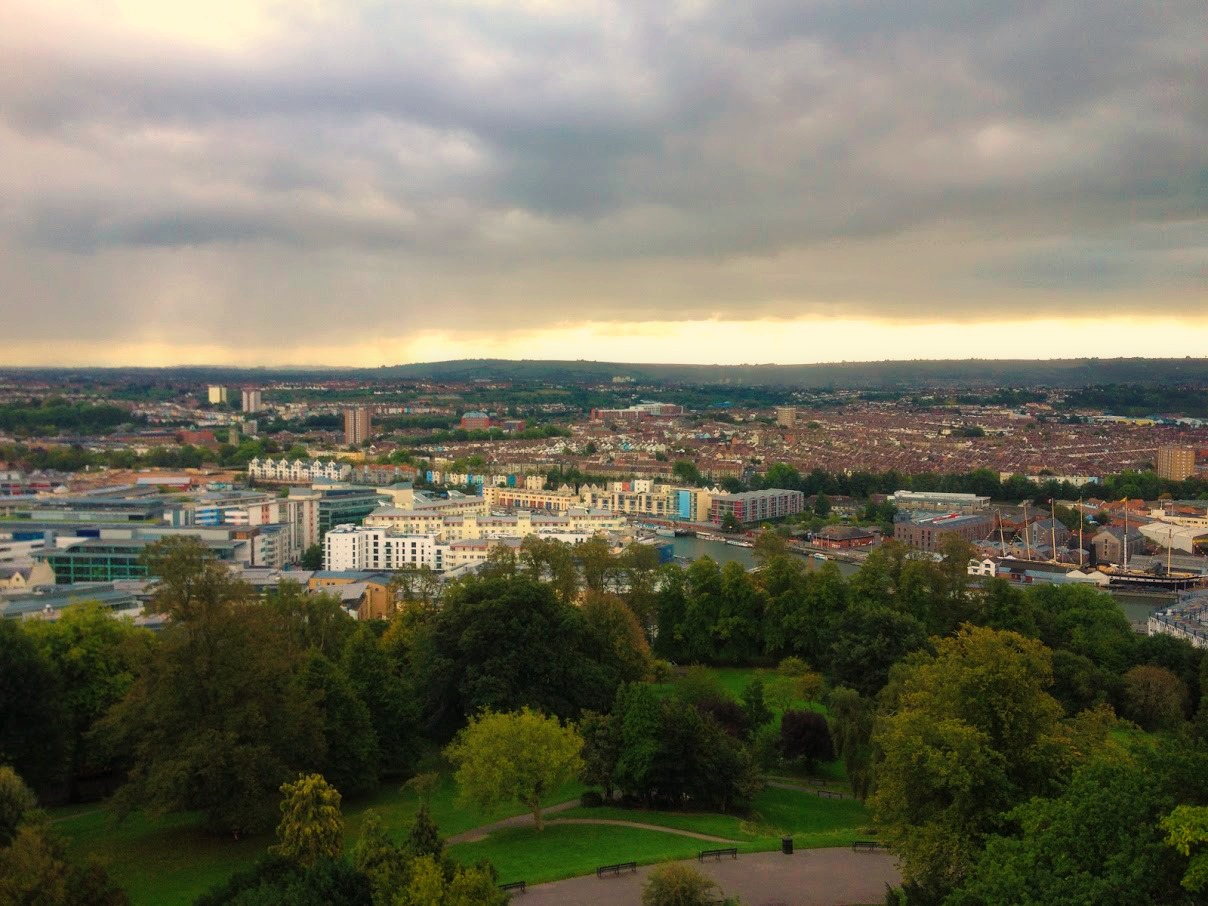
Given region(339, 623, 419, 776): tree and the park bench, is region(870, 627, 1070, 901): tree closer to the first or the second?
the park bench

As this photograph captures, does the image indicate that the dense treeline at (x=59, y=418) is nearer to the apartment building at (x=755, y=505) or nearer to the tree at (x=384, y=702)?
the apartment building at (x=755, y=505)

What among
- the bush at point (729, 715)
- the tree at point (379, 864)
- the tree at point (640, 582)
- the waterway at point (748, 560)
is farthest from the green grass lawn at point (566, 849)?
the waterway at point (748, 560)

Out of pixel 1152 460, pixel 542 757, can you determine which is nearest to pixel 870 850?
pixel 542 757

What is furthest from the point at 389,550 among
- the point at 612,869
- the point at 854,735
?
the point at 612,869

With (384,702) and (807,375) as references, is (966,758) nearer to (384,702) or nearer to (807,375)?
(384,702)

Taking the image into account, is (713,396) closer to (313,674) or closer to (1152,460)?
(1152,460)
